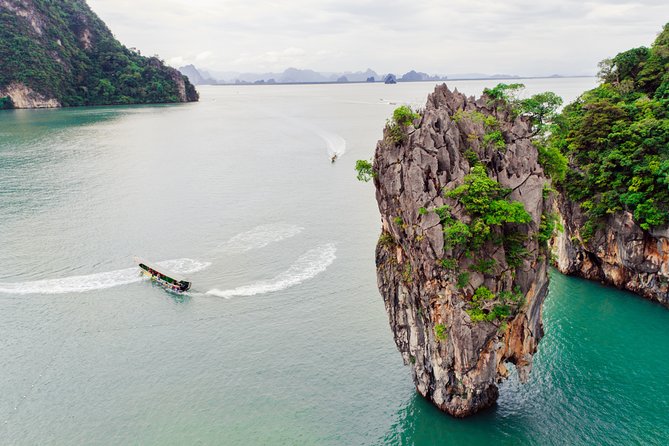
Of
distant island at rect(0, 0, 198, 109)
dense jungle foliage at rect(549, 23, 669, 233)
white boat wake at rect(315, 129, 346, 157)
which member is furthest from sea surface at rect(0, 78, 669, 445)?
distant island at rect(0, 0, 198, 109)

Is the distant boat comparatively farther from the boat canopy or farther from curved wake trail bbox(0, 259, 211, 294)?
curved wake trail bbox(0, 259, 211, 294)

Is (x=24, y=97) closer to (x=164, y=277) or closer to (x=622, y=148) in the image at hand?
(x=164, y=277)

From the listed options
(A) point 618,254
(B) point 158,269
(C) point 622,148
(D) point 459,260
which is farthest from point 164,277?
(C) point 622,148

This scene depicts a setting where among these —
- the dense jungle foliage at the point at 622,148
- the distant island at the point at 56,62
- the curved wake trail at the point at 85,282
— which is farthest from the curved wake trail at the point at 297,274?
the distant island at the point at 56,62

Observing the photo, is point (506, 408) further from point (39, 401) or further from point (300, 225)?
point (300, 225)

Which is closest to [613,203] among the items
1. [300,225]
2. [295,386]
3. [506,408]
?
[506,408]
